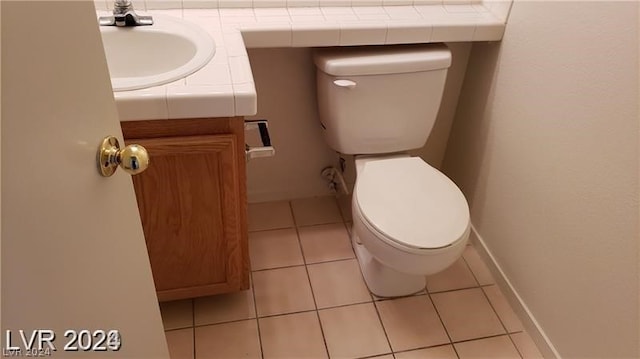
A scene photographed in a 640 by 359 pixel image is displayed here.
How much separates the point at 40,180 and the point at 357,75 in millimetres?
1092

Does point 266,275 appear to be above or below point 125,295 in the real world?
below

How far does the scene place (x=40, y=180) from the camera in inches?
19.2

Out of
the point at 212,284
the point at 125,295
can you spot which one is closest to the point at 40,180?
the point at 125,295

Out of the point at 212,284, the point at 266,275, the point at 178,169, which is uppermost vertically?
the point at 178,169

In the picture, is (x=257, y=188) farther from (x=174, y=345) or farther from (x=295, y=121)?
(x=174, y=345)

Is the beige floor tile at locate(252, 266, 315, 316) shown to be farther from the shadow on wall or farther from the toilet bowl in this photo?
the shadow on wall

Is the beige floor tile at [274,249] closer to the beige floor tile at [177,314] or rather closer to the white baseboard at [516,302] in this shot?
the beige floor tile at [177,314]

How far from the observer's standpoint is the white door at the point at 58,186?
17.4 inches

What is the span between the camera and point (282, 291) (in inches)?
63.9

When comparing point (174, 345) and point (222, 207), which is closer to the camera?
point (222, 207)

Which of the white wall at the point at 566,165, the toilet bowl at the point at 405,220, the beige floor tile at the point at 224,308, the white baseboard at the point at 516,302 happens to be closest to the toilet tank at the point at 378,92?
the toilet bowl at the point at 405,220

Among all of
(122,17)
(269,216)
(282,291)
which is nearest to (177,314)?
(282,291)

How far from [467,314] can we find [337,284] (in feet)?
1.46

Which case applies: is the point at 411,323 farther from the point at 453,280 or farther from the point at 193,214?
the point at 193,214
